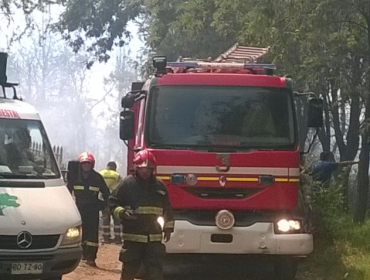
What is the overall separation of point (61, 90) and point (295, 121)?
220 ft

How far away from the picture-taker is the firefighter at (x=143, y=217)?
830 cm

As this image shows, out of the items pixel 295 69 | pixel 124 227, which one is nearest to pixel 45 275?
pixel 124 227

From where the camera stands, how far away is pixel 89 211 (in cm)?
1219

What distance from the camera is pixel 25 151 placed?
360 inches

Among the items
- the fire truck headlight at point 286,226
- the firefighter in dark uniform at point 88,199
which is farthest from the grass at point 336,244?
the firefighter in dark uniform at point 88,199

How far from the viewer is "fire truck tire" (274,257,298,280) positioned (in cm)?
1105

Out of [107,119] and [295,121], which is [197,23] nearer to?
[295,121]

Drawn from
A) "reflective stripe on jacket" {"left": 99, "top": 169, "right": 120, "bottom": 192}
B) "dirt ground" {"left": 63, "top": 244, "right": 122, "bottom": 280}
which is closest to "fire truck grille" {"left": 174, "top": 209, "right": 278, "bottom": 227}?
"dirt ground" {"left": 63, "top": 244, "right": 122, "bottom": 280}

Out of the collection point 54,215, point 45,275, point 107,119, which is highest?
point 54,215

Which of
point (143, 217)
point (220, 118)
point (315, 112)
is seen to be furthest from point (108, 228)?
point (143, 217)

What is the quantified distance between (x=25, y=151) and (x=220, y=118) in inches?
105

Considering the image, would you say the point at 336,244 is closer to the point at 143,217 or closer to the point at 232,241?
the point at 232,241

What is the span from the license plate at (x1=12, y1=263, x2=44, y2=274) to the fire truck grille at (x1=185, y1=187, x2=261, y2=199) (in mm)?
2789

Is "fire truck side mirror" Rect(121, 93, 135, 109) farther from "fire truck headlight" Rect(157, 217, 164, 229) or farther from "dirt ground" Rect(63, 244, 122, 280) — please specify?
"fire truck headlight" Rect(157, 217, 164, 229)
